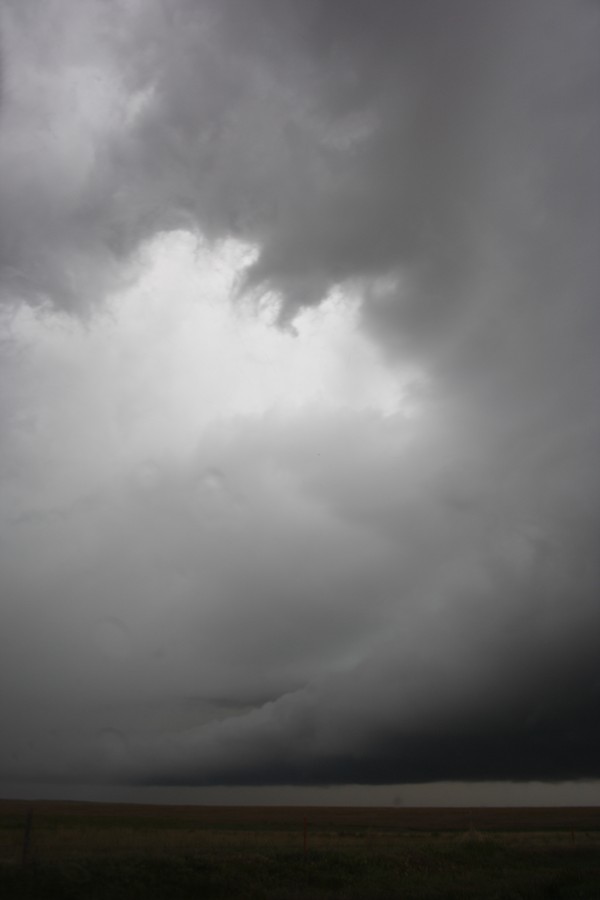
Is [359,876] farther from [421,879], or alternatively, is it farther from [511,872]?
[511,872]

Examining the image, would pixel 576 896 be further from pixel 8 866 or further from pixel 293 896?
pixel 8 866


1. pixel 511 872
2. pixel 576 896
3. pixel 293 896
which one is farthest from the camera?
pixel 511 872

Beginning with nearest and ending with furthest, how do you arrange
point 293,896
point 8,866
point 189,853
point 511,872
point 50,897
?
point 50,897
point 8,866
point 293,896
point 189,853
point 511,872

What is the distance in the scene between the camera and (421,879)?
92.2 ft

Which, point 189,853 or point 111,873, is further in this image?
point 189,853

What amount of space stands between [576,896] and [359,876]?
7781 millimetres

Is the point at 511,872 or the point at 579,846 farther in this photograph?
the point at 579,846

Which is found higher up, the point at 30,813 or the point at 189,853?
the point at 30,813

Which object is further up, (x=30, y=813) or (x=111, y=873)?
(x=30, y=813)

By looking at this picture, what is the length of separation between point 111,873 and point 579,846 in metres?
36.6

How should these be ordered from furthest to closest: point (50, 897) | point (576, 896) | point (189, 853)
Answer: point (189, 853) < point (576, 896) < point (50, 897)

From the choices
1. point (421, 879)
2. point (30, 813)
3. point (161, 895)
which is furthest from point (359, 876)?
point (30, 813)

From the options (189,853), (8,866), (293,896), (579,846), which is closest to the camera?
(8,866)

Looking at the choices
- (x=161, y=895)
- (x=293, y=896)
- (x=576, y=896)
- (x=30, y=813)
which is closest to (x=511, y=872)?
(x=576, y=896)
